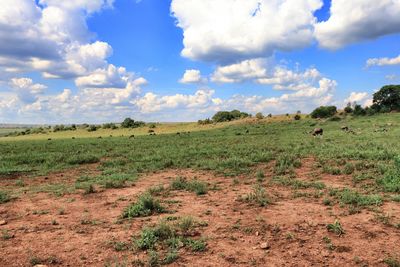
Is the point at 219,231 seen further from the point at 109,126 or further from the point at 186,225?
the point at 109,126

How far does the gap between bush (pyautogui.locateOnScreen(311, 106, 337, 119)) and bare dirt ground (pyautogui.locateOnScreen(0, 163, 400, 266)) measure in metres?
52.0

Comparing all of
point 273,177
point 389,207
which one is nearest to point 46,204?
point 273,177

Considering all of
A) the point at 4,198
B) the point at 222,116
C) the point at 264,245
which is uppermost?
the point at 222,116

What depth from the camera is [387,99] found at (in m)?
60.1

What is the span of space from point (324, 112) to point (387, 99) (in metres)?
10.6

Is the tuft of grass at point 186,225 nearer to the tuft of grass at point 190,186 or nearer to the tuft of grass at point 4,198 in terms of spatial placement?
the tuft of grass at point 190,186

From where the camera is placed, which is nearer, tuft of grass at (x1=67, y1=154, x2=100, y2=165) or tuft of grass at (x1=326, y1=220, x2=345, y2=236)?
tuft of grass at (x1=326, y1=220, x2=345, y2=236)

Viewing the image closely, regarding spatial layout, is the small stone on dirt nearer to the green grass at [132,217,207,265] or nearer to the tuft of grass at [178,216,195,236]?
the green grass at [132,217,207,265]

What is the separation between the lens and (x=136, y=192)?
11781mm

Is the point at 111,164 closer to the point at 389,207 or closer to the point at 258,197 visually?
the point at 258,197

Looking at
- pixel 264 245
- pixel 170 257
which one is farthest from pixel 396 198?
pixel 170 257

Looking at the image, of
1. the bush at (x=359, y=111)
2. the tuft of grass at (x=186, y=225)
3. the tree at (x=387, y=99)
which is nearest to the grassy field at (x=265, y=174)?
the tuft of grass at (x=186, y=225)

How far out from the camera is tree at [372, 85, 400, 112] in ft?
191

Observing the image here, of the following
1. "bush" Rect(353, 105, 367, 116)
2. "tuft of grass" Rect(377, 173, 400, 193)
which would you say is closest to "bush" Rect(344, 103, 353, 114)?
"bush" Rect(353, 105, 367, 116)
